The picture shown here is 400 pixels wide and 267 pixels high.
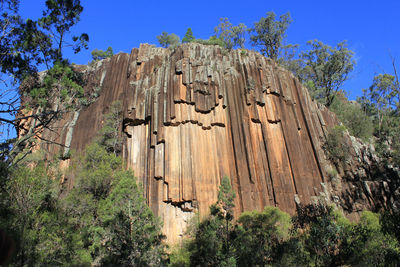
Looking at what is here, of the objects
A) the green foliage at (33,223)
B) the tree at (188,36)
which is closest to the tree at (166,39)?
the tree at (188,36)

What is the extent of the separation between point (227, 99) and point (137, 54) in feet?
38.1

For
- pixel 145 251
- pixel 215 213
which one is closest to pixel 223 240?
pixel 215 213

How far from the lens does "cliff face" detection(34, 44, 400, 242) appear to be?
2198cm

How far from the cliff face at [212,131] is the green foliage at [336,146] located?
75cm

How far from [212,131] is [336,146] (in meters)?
11.4

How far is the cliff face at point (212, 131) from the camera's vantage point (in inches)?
865

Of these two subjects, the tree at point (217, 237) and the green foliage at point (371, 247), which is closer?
the green foliage at point (371, 247)

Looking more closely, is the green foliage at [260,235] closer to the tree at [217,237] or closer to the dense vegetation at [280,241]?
the dense vegetation at [280,241]

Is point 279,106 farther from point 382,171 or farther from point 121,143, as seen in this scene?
point 121,143

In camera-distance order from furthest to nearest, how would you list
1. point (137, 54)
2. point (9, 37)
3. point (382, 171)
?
point (137, 54) → point (382, 171) → point (9, 37)

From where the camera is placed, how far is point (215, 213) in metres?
19.6

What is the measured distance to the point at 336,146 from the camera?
86.1 feet

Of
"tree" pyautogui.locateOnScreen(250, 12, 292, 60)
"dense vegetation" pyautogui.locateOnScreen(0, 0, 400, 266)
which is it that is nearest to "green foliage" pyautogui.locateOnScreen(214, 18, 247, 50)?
"tree" pyautogui.locateOnScreen(250, 12, 292, 60)

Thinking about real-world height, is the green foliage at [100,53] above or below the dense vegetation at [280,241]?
above
